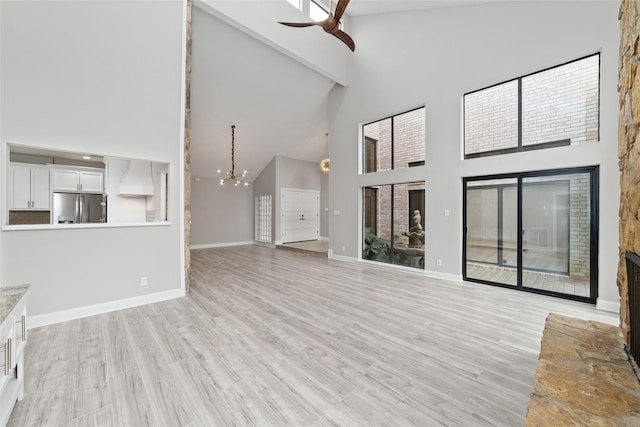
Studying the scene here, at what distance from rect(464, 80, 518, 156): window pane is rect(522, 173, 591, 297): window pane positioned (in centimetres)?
83

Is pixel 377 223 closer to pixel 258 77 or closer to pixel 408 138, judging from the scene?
pixel 408 138

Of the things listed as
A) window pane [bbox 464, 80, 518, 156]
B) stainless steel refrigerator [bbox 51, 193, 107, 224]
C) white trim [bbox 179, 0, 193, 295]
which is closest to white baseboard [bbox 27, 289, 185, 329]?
white trim [bbox 179, 0, 193, 295]

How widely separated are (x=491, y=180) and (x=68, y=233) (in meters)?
6.32

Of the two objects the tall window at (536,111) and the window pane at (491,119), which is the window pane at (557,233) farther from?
the window pane at (491,119)

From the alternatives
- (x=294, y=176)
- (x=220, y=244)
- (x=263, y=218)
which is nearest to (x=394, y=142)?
(x=294, y=176)

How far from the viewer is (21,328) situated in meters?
1.77

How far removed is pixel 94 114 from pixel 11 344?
290cm

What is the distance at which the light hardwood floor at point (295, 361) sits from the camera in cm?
169

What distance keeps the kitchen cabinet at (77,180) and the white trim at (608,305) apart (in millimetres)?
6957

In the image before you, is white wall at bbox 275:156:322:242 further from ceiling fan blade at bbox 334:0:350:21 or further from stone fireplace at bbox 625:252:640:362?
stone fireplace at bbox 625:252:640:362

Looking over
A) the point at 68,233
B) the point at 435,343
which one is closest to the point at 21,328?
the point at 68,233

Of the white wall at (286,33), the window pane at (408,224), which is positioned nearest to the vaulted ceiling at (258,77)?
the white wall at (286,33)

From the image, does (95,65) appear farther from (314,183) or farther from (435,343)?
(314,183)

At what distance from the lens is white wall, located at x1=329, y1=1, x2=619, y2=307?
3.37 m
